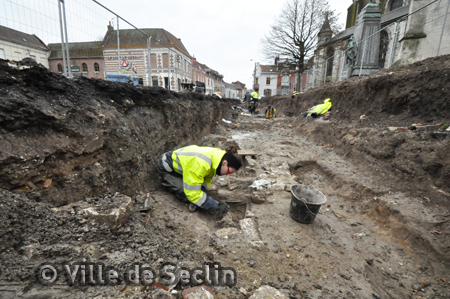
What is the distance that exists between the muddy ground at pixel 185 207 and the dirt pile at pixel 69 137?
0.01 meters

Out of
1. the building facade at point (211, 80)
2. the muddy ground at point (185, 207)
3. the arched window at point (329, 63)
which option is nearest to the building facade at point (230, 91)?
the building facade at point (211, 80)

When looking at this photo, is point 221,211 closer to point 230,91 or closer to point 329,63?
point 329,63

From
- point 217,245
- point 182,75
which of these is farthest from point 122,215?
point 182,75

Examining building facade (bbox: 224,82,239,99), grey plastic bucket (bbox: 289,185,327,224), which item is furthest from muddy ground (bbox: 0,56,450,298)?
building facade (bbox: 224,82,239,99)

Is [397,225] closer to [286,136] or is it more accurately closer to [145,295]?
[145,295]

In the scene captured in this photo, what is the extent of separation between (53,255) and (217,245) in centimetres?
153

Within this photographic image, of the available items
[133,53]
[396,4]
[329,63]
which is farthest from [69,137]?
[396,4]

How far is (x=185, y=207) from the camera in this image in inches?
131

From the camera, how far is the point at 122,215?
2006mm

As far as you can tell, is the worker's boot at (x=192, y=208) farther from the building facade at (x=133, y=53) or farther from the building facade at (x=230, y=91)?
the building facade at (x=230, y=91)

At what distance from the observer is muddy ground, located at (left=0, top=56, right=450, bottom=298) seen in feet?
5.19

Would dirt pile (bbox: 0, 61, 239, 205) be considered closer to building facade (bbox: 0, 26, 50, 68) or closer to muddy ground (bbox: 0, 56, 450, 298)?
muddy ground (bbox: 0, 56, 450, 298)

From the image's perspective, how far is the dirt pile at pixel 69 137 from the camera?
1.76m

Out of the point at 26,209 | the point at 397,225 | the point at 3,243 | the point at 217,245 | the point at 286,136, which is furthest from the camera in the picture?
the point at 286,136
